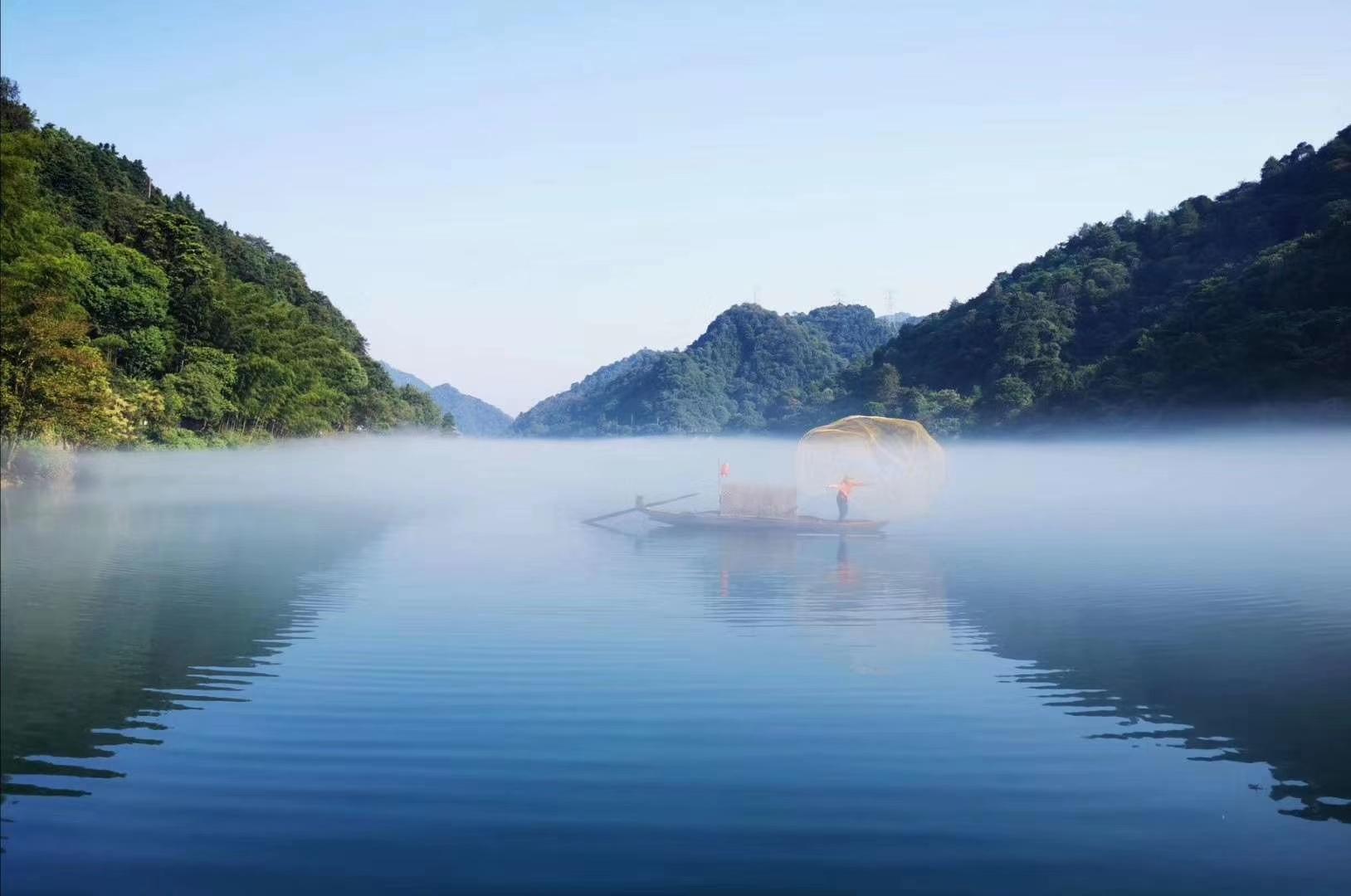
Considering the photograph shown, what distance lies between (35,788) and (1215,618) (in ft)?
46.5

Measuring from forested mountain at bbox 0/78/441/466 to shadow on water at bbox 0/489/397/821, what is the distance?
246 inches

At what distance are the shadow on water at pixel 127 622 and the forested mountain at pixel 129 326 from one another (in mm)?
6254

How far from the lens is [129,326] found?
50.2 m

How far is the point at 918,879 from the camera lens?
610 cm

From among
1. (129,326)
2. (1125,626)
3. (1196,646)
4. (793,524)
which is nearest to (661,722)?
(1196,646)

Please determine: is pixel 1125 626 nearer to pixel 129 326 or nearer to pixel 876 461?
pixel 876 461

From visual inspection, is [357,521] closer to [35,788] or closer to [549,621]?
[549,621]

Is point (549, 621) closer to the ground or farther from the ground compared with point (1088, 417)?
closer to the ground

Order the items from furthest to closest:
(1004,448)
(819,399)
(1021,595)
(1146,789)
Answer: (819,399)
(1004,448)
(1021,595)
(1146,789)

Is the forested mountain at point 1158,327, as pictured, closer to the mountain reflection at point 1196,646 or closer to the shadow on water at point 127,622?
the mountain reflection at point 1196,646

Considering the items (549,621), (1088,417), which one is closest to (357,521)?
(549,621)

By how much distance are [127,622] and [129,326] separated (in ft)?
139

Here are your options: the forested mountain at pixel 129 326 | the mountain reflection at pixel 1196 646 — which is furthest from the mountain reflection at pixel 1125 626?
the forested mountain at pixel 129 326

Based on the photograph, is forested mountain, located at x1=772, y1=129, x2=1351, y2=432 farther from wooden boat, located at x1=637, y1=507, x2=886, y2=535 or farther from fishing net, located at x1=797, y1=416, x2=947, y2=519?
wooden boat, located at x1=637, y1=507, x2=886, y2=535
